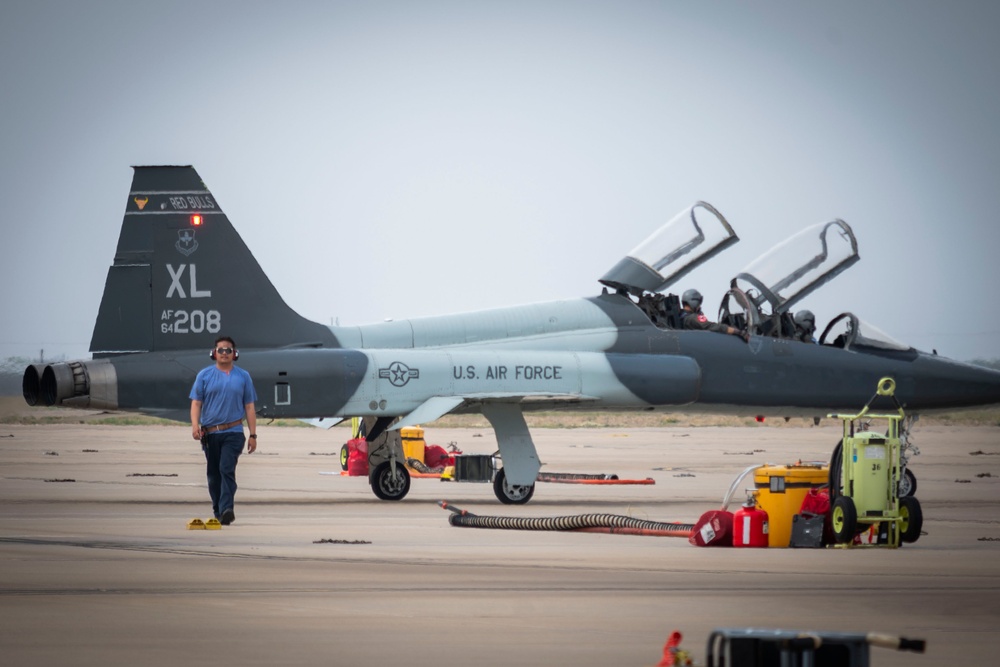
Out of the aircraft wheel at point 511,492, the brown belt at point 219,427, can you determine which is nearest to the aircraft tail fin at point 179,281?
the aircraft wheel at point 511,492

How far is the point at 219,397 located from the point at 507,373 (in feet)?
20.9

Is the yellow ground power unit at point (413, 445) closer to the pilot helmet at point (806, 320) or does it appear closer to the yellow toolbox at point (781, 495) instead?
the pilot helmet at point (806, 320)

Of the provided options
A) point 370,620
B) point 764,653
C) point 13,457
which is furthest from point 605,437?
point 764,653

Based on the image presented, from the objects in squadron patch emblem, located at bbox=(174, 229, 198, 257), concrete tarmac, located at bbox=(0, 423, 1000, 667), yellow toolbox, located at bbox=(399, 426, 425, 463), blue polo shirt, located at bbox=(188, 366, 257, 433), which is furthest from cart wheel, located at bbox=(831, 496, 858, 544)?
yellow toolbox, located at bbox=(399, 426, 425, 463)

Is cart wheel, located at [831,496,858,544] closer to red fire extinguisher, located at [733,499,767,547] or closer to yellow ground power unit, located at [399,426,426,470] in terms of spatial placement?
red fire extinguisher, located at [733,499,767,547]

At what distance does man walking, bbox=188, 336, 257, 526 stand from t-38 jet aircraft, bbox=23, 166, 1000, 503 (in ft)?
13.8

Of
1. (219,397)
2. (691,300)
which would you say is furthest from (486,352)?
(219,397)

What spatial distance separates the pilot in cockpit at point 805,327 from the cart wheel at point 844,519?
8.57m

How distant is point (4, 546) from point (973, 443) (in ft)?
132

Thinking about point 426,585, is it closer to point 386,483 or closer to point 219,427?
point 219,427

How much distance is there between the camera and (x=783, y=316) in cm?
2156

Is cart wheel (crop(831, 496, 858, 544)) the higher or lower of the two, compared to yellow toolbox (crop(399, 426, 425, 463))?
lower

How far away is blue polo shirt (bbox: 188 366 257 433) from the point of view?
1390cm

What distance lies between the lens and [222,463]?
547 inches
